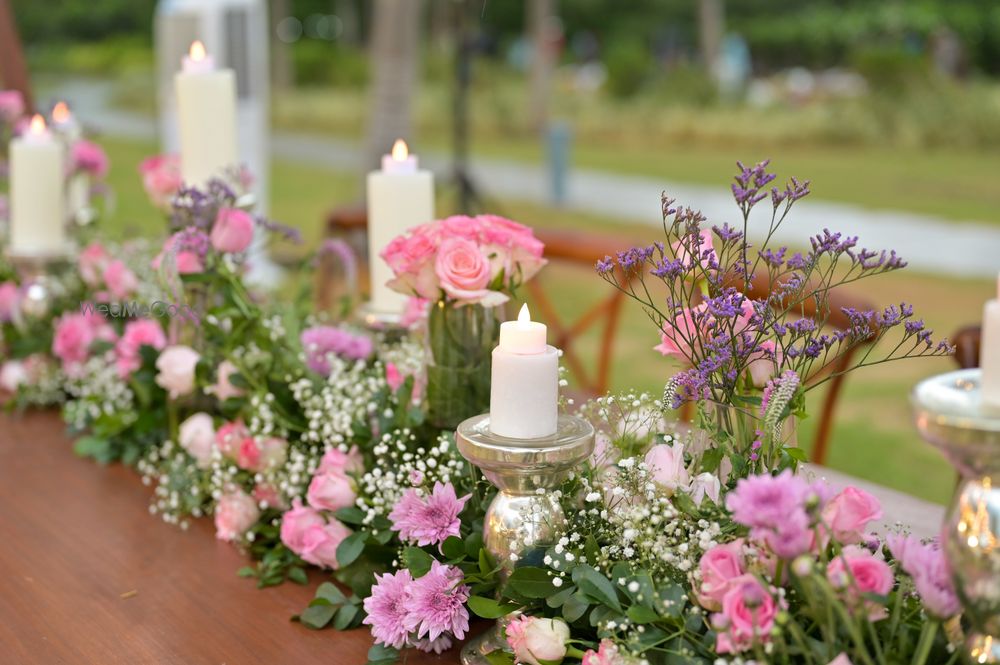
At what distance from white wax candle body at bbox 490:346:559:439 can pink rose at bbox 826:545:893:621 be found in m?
0.25

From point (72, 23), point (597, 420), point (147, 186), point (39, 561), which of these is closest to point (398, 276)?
point (597, 420)

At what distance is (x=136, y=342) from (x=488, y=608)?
790 mm

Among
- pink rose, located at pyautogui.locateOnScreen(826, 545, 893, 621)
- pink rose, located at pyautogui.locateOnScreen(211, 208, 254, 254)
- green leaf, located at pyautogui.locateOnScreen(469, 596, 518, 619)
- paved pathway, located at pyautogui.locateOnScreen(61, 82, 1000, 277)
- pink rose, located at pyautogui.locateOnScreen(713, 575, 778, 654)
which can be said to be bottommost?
paved pathway, located at pyautogui.locateOnScreen(61, 82, 1000, 277)

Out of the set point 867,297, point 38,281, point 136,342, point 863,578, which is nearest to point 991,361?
point 863,578

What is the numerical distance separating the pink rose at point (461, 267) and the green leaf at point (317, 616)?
1.05 ft

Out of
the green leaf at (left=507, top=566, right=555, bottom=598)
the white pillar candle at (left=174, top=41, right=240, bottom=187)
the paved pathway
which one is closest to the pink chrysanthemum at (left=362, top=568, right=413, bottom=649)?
the green leaf at (left=507, top=566, right=555, bottom=598)

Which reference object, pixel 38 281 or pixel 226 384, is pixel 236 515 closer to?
pixel 226 384

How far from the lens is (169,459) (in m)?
1.51

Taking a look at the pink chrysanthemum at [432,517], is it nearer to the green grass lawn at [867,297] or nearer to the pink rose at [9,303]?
the green grass lawn at [867,297]

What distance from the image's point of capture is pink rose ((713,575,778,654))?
78cm

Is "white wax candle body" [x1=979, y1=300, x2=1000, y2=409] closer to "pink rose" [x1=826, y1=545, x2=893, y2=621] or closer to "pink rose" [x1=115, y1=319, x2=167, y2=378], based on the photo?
"pink rose" [x1=826, y1=545, x2=893, y2=621]

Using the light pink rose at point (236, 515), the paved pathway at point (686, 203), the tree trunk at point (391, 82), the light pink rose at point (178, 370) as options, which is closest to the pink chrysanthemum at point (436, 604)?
the light pink rose at point (236, 515)

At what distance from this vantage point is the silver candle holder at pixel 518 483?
3.05ft

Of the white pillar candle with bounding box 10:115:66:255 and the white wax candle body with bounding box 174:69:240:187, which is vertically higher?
the white wax candle body with bounding box 174:69:240:187
